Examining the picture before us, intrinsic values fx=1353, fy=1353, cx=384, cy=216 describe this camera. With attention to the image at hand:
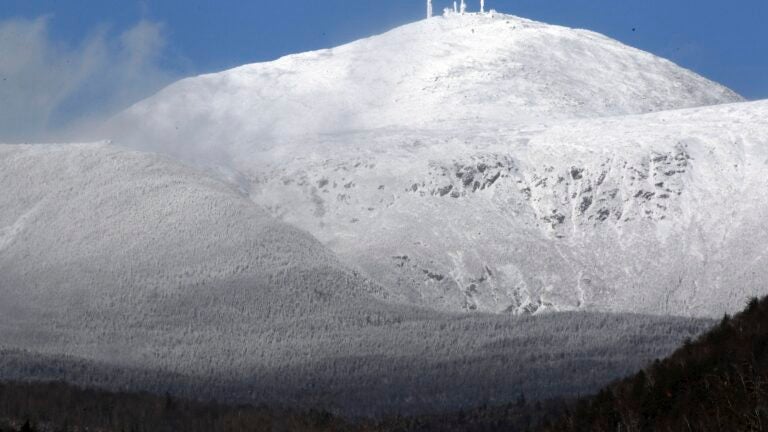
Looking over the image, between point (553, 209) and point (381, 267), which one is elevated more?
point (553, 209)

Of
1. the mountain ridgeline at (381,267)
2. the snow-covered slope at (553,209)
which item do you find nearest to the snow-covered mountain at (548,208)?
the snow-covered slope at (553,209)

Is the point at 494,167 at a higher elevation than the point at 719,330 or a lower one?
higher

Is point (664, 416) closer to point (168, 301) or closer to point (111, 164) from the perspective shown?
point (168, 301)

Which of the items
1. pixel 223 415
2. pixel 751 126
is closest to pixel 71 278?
pixel 223 415

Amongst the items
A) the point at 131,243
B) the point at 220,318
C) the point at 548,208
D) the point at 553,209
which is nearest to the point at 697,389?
the point at 220,318

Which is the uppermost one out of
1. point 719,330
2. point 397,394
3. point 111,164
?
point 111,164

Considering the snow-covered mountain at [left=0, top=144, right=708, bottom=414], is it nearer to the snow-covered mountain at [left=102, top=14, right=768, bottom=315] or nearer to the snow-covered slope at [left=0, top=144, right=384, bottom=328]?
the snow-covered slope at [left=0, top=144, right=384, bottom=328]

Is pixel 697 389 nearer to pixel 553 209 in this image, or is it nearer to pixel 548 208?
pixel 553 209

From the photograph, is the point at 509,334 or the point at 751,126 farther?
the point at 751,126
